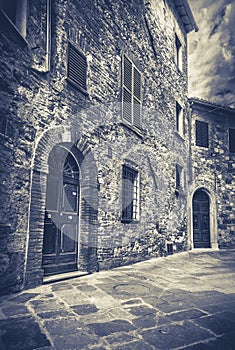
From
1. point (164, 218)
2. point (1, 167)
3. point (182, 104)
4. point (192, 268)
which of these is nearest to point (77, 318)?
point (1, 167)

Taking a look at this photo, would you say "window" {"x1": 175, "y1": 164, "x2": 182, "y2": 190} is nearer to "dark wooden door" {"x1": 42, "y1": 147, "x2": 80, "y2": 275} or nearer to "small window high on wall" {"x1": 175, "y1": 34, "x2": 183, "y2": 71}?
"small window high on wall" {"x1": 175, "y1": 34, "x2": 183, "y2": 71}

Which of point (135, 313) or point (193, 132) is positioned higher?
point (193, 132)

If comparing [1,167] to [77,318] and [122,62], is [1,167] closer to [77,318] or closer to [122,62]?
[77,318]

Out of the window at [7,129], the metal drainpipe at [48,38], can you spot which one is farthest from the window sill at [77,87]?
the window at [7,129]

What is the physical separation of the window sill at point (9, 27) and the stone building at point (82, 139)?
0.05 feet

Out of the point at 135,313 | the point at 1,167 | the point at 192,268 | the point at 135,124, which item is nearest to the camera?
the point at 135,313

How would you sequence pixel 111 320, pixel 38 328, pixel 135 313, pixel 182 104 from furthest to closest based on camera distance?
pixel 182 104 < pixel 135 313 < pixel 111 320 < pixel 38 328

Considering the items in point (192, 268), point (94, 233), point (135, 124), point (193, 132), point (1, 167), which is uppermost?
point (193, 132)

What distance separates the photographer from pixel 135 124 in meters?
7.46

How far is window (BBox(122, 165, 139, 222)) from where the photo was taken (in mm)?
6777

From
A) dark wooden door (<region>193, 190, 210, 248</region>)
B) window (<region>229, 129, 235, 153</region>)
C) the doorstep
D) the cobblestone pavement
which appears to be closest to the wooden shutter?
the doorstep

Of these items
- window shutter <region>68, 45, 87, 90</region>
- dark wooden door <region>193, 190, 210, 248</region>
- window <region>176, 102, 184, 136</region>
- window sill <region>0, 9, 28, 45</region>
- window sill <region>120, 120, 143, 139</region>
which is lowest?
dark wooden door <region>193, 190, 210, 248</region>

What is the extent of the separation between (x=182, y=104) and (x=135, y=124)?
4.48 m

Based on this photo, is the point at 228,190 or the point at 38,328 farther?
the point at 228,190
